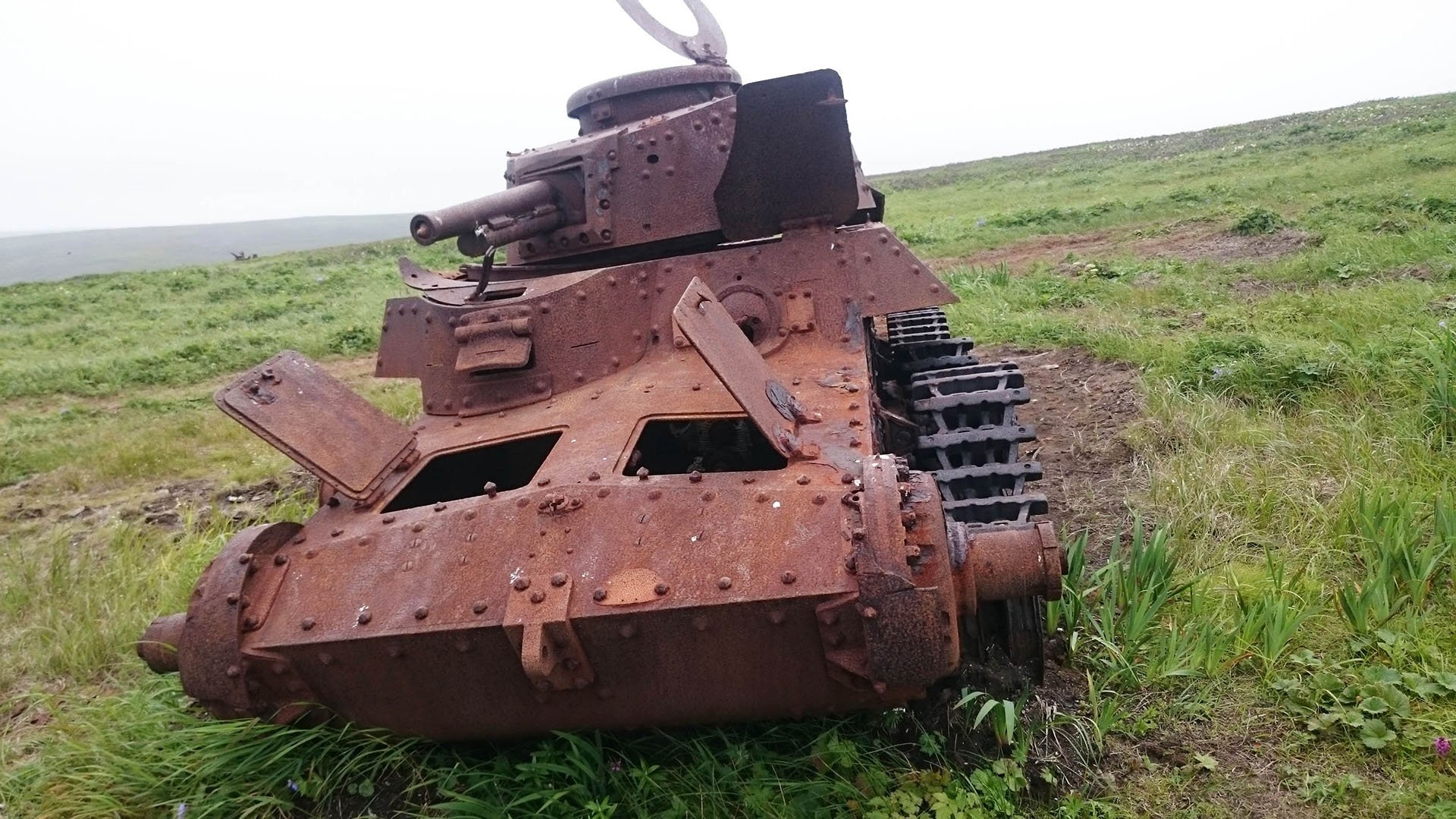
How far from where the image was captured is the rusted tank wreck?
8.38 feet

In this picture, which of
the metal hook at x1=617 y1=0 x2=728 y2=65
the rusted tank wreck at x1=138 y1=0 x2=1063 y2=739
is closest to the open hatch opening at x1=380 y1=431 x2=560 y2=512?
the rusted tank wreck at x1=138 y1=0 x2=1063 y2=739

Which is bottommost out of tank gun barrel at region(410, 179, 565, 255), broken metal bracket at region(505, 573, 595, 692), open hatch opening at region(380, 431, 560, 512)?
broken metal bracket at region(505, 573, 595, 692)

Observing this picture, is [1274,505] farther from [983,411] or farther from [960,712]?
[960,712]

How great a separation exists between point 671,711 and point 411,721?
746mm

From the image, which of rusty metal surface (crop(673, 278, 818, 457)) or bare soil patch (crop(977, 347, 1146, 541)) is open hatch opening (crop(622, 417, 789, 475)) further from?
bare soil patch (crop(977, 347, 1146, 541))

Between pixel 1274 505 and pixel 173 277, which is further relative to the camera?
pixel 173 277

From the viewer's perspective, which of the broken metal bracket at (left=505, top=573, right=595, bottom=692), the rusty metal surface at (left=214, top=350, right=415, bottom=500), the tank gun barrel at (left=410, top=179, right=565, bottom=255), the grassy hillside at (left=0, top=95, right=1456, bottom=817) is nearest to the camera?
the broken metal bracket at (left=505, top=573, right=595, bottom=692)

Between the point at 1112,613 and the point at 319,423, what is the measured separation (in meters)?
2.81

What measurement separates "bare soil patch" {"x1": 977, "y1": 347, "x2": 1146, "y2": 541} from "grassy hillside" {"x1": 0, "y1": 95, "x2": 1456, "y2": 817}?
33 millimetres

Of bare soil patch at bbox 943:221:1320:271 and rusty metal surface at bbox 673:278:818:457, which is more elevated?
rusty metal surface at bbox 673:278:818:457

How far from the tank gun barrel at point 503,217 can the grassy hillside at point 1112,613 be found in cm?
196

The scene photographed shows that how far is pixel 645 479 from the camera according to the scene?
296cm

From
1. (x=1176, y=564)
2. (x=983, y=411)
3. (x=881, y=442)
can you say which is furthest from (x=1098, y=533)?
(x=881, y=442)

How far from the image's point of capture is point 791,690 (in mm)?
2686
